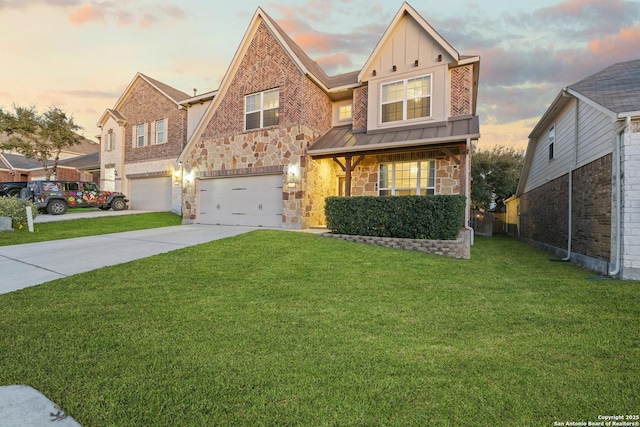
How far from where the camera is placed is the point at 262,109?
1341 cm

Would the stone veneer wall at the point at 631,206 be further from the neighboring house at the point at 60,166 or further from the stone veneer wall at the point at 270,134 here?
the neighboring house at the point at 60,166

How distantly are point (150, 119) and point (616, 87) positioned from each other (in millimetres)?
22541

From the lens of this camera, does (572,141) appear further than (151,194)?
No

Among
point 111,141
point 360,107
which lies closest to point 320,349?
point 360,107

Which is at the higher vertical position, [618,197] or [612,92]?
[612,92]

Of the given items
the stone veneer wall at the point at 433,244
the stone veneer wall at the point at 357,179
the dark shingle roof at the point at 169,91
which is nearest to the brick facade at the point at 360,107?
the stone veneer wall at the point at 357,179

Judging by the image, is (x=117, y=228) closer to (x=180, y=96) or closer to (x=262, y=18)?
(x=262, y=18)

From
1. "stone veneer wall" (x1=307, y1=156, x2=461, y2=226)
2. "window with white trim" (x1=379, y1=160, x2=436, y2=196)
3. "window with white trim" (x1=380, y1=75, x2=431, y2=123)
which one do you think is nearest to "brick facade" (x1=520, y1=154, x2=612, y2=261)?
"stone veneer wall" (x1=307, y1=156, x2=461, y2=226)

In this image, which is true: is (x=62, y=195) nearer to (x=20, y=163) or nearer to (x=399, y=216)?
(x=399, y=216)

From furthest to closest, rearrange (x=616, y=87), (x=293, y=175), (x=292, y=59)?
(x=292, y=59), (x=293, y=175), (x=616, y=87)

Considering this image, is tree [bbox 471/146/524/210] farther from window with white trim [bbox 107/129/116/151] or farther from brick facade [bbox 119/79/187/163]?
window with white trim [bbox 107/129/116/151]

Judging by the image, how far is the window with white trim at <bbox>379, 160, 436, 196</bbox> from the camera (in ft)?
38.6

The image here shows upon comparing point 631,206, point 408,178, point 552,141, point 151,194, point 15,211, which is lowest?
point 15,211

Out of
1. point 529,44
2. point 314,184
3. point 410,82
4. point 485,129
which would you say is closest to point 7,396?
point 314,184
